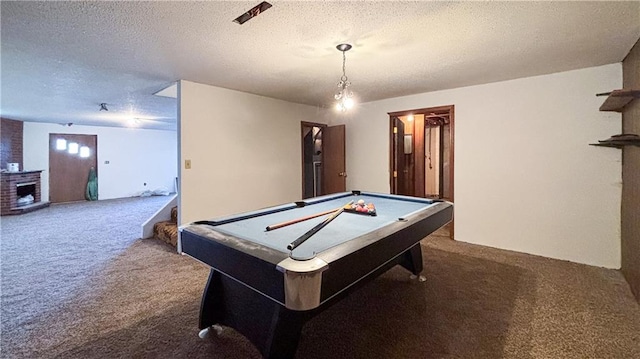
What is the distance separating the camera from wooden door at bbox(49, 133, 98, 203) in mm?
7324

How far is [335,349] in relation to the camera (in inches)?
68.9

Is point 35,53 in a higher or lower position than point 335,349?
higher

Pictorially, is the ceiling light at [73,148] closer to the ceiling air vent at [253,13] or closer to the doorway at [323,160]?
the doorway at [323,160]

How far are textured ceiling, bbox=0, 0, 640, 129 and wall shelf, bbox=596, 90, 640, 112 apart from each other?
0.46 m

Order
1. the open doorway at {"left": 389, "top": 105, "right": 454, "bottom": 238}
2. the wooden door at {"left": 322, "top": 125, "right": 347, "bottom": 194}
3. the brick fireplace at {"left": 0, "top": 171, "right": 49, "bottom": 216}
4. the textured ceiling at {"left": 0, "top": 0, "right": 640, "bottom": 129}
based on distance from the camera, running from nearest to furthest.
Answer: the textured ceiling at {"left": 0, "top": 0, "right": 640, "bottom": 129} < the open doorway at {"left": 389, "top": 105, "right": 454, "bottom": 238} < the wooden door at {"left": 322, "top": 125, "right": 347, "bottom": 194} < the brick fireplace at {"left": 0, "top": 171, "right": 49, "bottom": 216}

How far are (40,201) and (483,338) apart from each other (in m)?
9.50

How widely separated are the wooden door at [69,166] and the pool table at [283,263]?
806cm

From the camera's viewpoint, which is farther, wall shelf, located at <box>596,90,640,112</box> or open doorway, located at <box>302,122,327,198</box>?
open doorway, located at <box>302,122,327,198</box>

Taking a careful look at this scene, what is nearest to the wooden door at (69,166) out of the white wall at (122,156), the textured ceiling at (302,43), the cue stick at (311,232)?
the white wall at (122,156)

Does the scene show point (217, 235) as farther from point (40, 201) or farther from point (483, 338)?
point (40, 201)

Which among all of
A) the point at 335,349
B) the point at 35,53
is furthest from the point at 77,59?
the point at 335,349

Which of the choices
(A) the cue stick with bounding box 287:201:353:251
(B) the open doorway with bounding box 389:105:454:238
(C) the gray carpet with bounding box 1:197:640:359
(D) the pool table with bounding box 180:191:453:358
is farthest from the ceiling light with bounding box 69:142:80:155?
(A) the cue stick with bounding box 287:201:353:251

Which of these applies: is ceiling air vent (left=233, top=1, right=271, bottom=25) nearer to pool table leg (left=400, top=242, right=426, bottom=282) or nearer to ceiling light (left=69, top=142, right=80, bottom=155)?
pool table leg (left=400, top=242, right=426, bottom=282)

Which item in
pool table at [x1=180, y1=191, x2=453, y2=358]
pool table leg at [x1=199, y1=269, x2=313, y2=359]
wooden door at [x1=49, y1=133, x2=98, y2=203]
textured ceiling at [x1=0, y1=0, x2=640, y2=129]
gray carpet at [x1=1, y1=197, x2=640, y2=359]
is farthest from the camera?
wooden door at [x1=49, y1=133, x2=98, y2=203]
